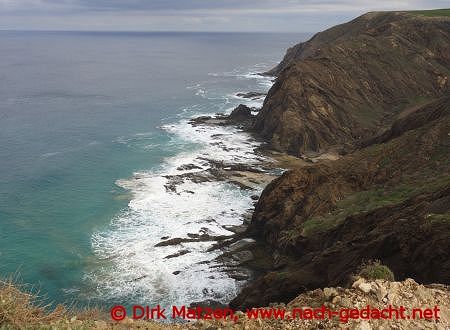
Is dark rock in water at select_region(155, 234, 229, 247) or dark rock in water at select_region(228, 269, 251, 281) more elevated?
dark rock in water at select_region(228, 269, 251, 281)

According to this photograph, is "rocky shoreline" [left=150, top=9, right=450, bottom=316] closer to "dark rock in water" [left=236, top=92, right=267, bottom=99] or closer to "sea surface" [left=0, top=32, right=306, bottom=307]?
"sea surface" [left=0, top=32, right=306, bottom=307]

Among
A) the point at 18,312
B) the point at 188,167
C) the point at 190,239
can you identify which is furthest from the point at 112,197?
the point at 18,312

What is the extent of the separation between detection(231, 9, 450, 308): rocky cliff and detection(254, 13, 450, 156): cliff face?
21 centimetres

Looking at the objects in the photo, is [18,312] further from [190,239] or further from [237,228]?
[237,228]

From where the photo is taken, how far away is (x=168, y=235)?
118 feet

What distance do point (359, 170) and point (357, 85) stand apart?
43.5 meters

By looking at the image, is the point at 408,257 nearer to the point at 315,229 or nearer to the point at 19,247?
the point at 315,229

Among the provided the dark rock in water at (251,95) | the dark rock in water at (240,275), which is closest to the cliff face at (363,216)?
the dark rock in water at (240,275)

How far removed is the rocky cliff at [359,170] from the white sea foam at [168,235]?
183 inches

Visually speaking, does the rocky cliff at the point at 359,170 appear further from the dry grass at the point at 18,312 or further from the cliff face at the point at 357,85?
the dry grass at the point at 18,312

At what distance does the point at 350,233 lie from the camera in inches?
923

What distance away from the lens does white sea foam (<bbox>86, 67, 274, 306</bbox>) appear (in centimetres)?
2855

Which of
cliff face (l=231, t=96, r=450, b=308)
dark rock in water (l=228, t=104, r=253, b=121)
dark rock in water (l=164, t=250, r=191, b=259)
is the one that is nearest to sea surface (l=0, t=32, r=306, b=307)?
dark rock in water (l=164, t=250, r=191, b=259)

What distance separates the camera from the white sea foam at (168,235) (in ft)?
93.7
